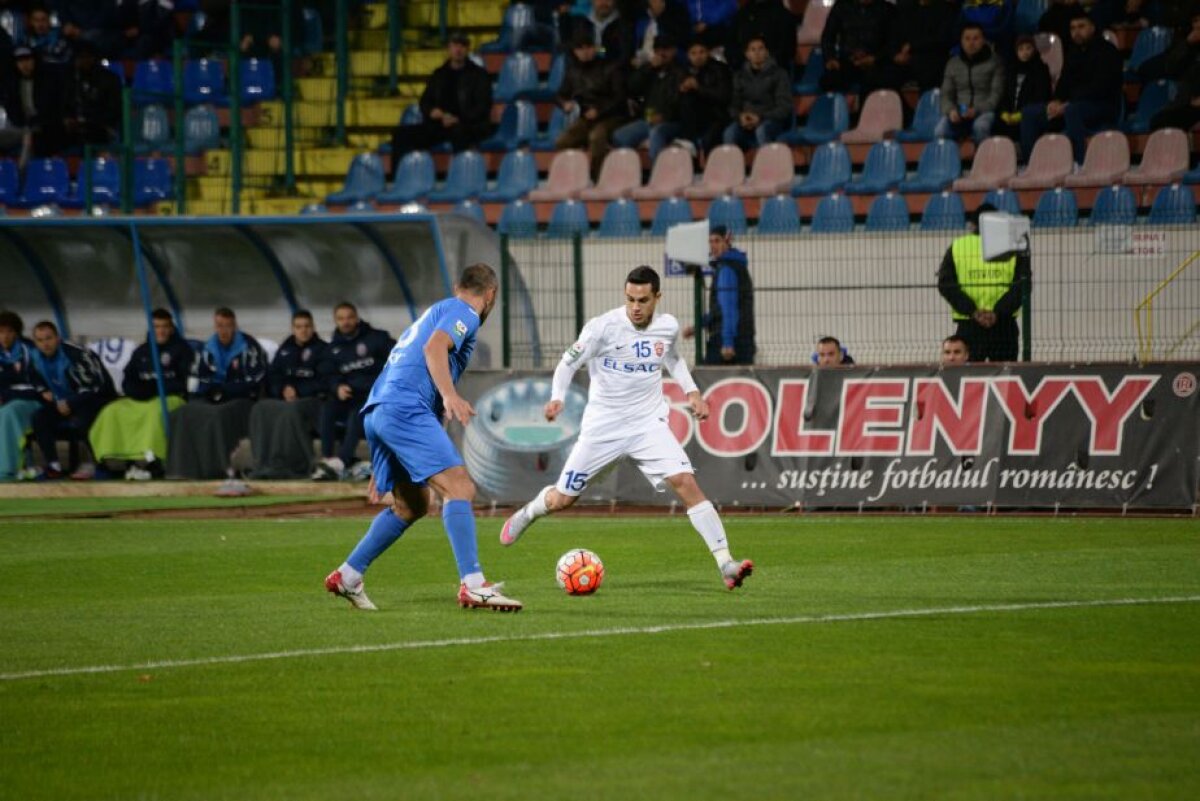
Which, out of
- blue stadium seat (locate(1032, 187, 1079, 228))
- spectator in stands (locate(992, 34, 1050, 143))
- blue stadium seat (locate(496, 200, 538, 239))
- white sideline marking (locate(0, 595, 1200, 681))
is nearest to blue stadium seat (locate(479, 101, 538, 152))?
blue stadium seat (locate(496, 200, 538, 239))

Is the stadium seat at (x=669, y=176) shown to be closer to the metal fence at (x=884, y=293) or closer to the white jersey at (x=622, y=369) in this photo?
the metal fence at (x=884, y=293)

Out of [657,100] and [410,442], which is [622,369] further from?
[657,100]

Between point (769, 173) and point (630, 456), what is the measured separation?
37.6 ft

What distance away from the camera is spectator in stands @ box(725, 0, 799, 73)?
24141 mm

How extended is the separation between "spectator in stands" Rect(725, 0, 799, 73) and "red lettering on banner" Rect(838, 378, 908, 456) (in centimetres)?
762

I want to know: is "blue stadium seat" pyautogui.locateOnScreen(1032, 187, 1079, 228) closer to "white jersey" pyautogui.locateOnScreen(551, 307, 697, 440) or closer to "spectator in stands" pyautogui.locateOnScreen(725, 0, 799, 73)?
"spectator in stands" pyautogui.locateOnScreen(725, 0, 799, 73)

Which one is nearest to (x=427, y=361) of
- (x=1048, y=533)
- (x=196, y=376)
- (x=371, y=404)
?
(x=371, y=404)

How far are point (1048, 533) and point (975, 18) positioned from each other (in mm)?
10766

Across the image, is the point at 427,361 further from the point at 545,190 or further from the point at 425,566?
the point at 545,190

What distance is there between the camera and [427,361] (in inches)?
409

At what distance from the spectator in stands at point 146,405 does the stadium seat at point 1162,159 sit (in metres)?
11.3

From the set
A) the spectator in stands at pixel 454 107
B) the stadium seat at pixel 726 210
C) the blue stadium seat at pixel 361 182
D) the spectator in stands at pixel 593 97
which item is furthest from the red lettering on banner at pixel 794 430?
the blue stadium seat at pixel 361 182

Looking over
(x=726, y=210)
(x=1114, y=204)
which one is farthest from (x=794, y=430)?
(x=726, y=210)

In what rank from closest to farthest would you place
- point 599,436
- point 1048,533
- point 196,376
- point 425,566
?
point 599,436
point 425,566
point 1048,533
point 196,376
